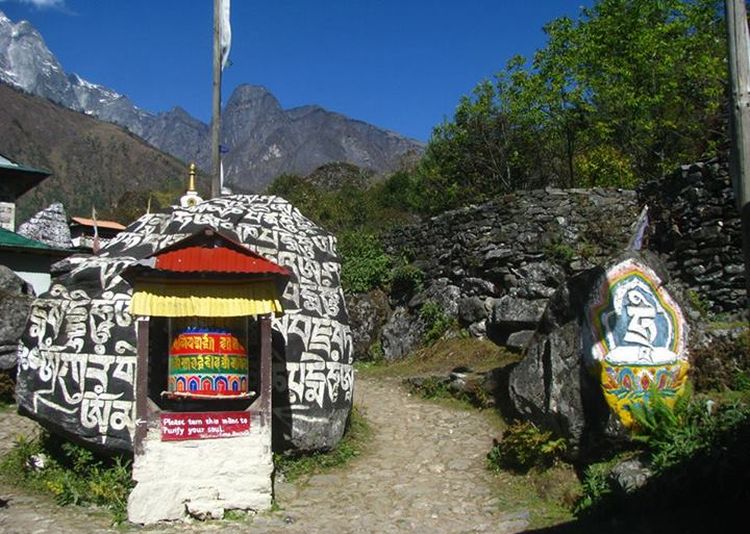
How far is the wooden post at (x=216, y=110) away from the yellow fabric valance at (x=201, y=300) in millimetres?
4845

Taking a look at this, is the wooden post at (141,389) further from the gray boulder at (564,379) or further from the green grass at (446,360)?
the green grass at (446,360)

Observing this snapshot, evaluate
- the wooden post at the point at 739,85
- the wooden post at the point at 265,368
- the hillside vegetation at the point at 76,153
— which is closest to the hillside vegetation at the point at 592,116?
the wooden post at the point at 265,368

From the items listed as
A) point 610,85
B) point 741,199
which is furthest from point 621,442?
point 610,85

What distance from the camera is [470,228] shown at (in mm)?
15633

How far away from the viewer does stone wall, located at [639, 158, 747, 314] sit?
11.0 metres

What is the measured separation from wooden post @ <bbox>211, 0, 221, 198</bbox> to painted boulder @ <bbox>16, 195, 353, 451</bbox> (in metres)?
2.32

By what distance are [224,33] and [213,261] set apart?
21.5 feet

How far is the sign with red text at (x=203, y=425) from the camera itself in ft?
22.3

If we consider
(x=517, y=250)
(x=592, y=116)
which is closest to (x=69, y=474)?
(x=517, y=250)

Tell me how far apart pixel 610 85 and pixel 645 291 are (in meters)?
12.5

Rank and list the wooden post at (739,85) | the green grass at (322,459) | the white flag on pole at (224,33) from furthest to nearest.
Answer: the white flag on pole at (224,33) < the green grass at (322,459) < the wooden post at (739,85)

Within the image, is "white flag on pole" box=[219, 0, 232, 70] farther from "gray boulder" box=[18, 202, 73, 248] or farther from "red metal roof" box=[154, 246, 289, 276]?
"gray boulder" box=[18, 202, 73, 248]

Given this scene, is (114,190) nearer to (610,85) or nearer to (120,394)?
(610,85)

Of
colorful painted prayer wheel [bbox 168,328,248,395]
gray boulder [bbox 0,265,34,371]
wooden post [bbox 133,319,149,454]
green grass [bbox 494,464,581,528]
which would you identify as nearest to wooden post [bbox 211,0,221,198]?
gray boulder [bbox 0,265,34,371]
